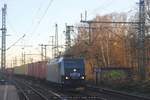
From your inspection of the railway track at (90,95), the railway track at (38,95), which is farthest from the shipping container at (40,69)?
the railway track at (90,95)

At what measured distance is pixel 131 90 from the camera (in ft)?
125

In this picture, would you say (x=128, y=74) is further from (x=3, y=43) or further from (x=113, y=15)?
(x=113, y=15)

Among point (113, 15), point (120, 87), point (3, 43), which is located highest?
point (113, 15)

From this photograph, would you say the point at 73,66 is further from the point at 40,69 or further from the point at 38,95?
the point at 40,69

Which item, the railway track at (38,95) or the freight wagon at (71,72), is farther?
the freight wagon at (71,72)

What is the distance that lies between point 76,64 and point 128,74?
14218 mm

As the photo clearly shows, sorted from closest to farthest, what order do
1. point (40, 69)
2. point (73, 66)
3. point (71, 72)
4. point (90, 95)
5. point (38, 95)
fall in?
1. point (90, 95)
2. point (38, 95)
3. point (71, 72)
4. point (73, 66)
5. point (40, 69)

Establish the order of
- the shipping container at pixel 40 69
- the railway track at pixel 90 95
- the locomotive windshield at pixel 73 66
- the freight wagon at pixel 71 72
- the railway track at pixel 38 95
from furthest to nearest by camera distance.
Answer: the shipping container at pixel 40 69, the locomotive windshield at pixel 73 66, the freight wagon at pixel 71 72, the railway track at pixel 38 95, the railway track at pixel 90 95

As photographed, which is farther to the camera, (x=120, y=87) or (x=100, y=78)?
(x=100, y=78)

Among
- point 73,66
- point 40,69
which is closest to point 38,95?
point 73,66

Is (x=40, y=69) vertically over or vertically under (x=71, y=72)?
under

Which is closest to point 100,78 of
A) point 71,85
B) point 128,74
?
point 128,74

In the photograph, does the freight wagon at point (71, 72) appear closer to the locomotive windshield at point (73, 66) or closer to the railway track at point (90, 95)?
the locomotive windshield at point (73, 66)

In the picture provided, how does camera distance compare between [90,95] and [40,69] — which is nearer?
[90,95]
